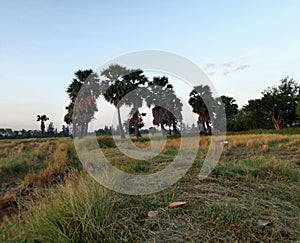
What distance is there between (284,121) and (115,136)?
31645 millimetres

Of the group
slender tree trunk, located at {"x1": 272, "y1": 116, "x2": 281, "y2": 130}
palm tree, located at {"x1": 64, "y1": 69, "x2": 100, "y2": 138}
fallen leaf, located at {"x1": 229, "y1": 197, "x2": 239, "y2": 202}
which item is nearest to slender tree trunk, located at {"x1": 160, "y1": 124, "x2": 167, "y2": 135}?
palm tree, located at {"x1": 64, "y1": 69, "x2": 100, "y2": 138}

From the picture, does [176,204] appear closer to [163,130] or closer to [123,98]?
[163,130]

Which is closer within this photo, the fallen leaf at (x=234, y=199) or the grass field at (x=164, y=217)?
the grass field at (x=164, y=217)

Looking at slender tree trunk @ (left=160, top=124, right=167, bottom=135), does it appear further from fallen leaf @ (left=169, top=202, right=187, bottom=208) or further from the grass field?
fallen leaf @ (left=169, top=202, right=187, bottom=208)

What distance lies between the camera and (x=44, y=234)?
2.19 metres

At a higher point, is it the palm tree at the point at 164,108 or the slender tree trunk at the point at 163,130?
the palm tree at the point at 164,108

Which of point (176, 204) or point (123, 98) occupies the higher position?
point (123, 98)

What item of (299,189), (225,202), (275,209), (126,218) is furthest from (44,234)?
(299,189)

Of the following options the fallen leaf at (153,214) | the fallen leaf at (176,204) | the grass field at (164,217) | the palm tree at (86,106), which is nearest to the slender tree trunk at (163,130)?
the palm tree at (86,106)

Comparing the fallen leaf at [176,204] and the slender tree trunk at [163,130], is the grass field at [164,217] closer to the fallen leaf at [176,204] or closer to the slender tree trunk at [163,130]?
the fallen leaf at [176,204]

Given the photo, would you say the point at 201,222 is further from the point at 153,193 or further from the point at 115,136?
the point at 115,136

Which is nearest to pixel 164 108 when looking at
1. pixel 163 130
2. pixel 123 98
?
pixel 163 130

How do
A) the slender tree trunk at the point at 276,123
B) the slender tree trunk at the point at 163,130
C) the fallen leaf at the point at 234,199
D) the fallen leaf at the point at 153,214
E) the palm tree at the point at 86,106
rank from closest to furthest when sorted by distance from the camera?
1. the fallen leaf at the point at 153,214
2. the fallen leaf at the point at 234,199
3. the slender tree trunk at the point at 163,130
4. the palm tree at the point at 86,106
5. the slender tree trunk at the point at 276,123

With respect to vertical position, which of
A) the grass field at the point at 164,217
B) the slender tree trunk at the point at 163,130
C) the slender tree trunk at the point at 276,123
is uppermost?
the slender tree trunk at the point at 276,123
